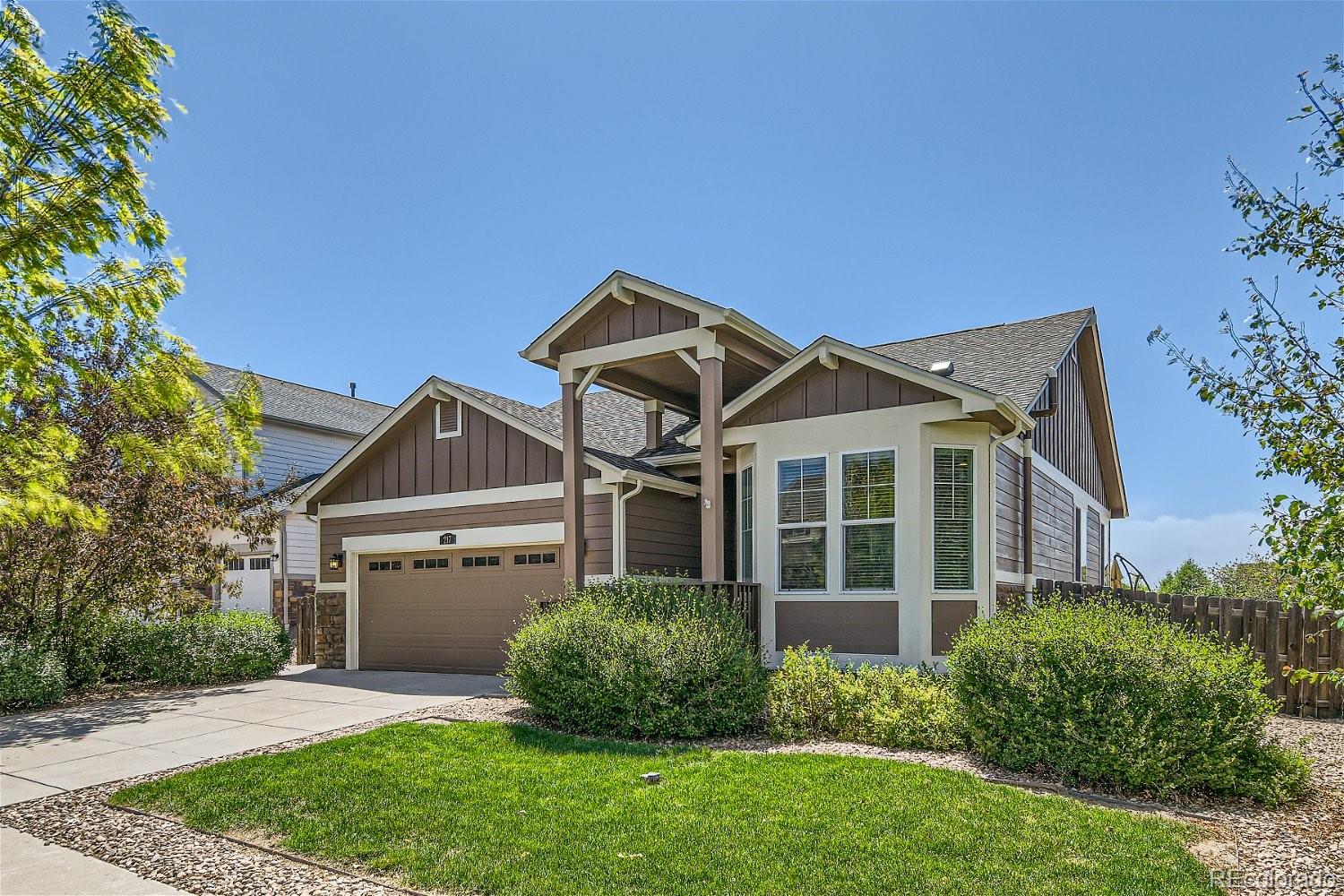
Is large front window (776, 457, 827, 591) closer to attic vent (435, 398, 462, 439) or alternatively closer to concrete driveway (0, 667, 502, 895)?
concrete driveway (0, 667, 502, 895)

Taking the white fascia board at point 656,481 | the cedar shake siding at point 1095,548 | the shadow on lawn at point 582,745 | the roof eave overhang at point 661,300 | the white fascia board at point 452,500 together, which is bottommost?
→ the shadow on lawn at point 582,745

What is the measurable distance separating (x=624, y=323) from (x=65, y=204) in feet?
21.0

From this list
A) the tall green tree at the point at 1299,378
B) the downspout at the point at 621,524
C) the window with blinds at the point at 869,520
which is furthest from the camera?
the downspout at the point at 621,524

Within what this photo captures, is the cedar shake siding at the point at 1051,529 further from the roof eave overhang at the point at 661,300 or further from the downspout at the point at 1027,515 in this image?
the roof eave overhang at the point at 661,300

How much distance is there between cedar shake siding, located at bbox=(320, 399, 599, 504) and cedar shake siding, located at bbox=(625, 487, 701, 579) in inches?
33.8

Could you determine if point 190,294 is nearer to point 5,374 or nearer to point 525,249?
point 5,374

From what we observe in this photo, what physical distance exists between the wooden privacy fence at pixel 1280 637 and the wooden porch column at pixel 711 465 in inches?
151

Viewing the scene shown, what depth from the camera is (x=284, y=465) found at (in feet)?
69.9

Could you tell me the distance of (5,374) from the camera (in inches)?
225

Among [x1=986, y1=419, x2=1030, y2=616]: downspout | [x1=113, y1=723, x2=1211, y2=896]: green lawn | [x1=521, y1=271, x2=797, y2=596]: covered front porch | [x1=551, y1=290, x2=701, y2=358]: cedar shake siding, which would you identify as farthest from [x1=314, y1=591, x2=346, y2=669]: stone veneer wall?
[x1=986, y1=419, x2=1030, y2=616]: downspout

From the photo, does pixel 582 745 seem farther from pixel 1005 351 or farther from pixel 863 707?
pixel 1005 351

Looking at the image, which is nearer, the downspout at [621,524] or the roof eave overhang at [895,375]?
the roof eave overhang at [895,375]

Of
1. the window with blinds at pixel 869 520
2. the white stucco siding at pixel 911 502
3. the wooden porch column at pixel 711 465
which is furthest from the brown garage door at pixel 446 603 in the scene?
the window with blinds at pixel 869 520

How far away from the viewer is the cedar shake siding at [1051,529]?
38.3ft
